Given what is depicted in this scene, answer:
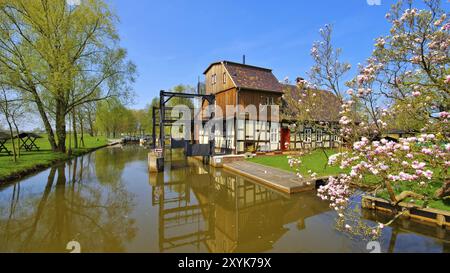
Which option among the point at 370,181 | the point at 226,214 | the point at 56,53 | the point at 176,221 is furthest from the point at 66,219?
the point at 56,53

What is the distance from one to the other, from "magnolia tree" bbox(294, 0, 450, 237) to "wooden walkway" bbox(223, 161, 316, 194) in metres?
3.03

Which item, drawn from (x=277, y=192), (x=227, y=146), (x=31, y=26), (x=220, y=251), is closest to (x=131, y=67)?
(x=31, y=26)

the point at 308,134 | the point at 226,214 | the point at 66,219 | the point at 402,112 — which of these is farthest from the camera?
the point at 308,134

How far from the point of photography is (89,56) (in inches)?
680

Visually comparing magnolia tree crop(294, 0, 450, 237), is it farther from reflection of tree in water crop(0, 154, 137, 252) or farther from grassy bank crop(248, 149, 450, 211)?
reflection of tree in water crop(0, 154, 137, 252)

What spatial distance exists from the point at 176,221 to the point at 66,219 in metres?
3.04

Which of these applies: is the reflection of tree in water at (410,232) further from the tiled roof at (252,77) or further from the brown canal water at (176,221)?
the tiled roof at (252,77)

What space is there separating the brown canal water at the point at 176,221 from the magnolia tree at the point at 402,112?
1.03 meters

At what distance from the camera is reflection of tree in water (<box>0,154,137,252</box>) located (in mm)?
4477

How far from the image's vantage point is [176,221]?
581cm

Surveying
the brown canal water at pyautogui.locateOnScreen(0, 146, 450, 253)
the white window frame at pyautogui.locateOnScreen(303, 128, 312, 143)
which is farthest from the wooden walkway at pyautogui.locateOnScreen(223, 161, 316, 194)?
the white window frame at pyautogui.locateOnScreen(303, 128, 312, 143)

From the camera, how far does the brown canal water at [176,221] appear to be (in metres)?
4.37

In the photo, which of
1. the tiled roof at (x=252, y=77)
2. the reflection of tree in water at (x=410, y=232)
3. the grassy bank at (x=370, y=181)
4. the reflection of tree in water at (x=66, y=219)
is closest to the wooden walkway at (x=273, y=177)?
the grassy bank at (x=370, y=181)

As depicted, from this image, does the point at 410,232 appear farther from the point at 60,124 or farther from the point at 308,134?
the point at 60,124
